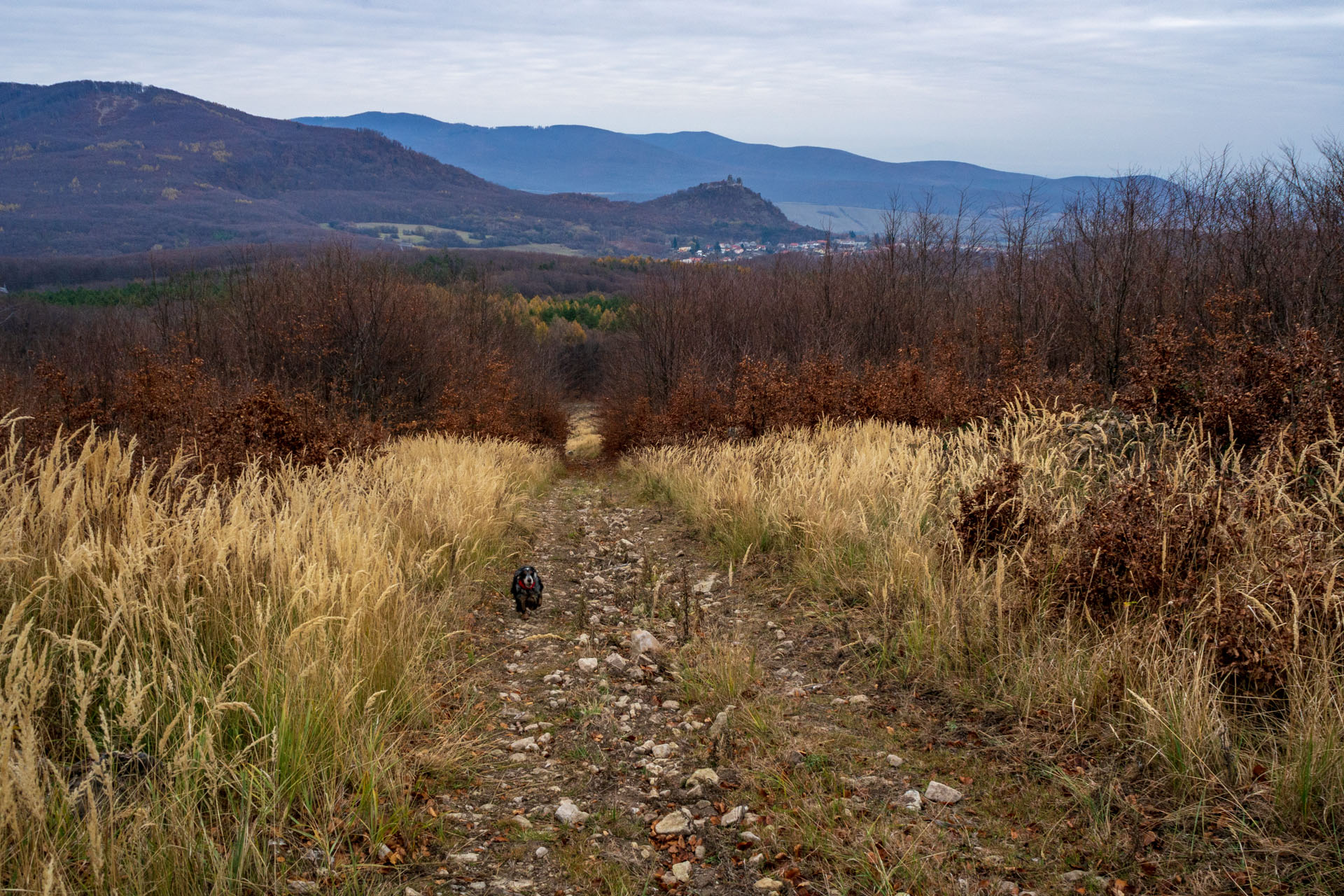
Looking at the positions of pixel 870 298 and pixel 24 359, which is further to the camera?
pixel 24 359

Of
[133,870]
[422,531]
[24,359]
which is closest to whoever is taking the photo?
[133,870]

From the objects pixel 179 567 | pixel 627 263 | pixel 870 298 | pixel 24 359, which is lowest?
pixel 24 359

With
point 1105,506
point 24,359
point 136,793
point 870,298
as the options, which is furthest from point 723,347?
point 24,359

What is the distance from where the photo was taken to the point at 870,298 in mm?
28734

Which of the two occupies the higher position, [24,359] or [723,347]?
[723,347]

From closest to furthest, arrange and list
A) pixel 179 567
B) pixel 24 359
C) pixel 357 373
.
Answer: pixel 179 567, pixel 357 373, pixel 24 359

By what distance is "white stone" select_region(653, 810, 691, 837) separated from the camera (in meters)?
3.09

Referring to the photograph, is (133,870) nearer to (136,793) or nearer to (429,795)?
(136,793)

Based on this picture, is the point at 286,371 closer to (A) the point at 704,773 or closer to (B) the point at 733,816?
(A) the point at 704,773

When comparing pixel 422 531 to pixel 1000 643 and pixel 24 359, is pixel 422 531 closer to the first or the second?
pixel 1000 643

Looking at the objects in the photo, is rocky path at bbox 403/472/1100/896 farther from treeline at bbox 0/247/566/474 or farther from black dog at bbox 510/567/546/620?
treeline at bbox 0/247/566/474

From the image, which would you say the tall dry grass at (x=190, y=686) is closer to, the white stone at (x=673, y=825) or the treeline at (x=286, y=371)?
the white stone at (x=673, y=825)

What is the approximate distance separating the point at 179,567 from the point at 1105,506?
4834mm

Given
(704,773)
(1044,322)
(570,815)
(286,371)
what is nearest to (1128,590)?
(704,773)
